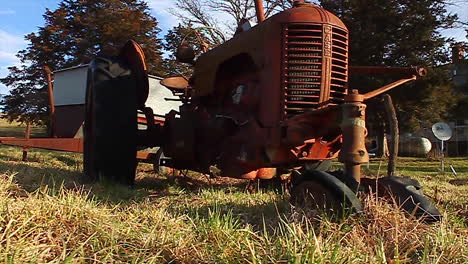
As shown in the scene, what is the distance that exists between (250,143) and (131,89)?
1725 mm

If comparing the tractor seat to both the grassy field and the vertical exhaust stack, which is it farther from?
the grassy field

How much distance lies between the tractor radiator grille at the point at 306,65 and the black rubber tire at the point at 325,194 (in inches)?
29.6

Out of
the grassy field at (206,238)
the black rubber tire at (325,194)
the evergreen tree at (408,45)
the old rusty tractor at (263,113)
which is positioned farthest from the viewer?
the evergreen tree at (408,45)

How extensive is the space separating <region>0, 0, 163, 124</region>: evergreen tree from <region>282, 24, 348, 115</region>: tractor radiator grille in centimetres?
2136

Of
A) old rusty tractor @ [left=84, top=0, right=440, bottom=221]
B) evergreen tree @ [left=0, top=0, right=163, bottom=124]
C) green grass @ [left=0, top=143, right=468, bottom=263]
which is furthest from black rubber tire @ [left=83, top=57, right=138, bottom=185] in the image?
evergreen tree @ [left=0, top=0, right=163, bottom=124]

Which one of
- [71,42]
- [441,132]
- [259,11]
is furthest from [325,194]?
[71,42]

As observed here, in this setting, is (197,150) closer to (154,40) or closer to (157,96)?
(157,96)

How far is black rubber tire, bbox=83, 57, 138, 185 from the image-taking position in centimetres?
459

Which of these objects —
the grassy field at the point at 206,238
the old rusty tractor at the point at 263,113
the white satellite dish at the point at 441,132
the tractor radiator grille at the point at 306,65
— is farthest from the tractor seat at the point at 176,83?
the white satellite dish at the point at 441,132

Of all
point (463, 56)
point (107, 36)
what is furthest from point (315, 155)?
point (107, 36)

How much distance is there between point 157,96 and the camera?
9289mm

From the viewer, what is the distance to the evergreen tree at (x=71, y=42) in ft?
79.5

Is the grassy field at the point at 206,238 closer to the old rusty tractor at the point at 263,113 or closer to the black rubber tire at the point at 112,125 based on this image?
the old rusty tractor at the point at 263,113

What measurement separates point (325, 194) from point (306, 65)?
1.19 m
